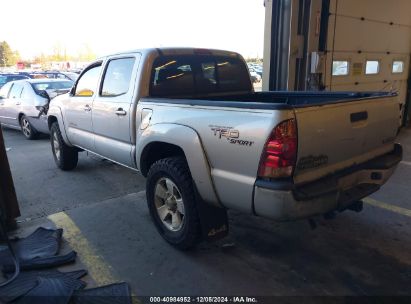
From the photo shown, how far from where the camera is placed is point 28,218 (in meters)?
4.27

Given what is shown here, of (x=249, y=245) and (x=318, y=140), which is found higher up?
(x=318, y=140)

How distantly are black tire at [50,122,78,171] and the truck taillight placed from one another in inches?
170

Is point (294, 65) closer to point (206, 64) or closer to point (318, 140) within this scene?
point (206, 64)

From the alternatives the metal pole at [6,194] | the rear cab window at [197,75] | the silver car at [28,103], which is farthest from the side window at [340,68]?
the metal pole at [6,194]

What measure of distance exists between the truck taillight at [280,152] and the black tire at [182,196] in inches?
33.4

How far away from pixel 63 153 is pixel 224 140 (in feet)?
13.4

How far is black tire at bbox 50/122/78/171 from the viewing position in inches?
234

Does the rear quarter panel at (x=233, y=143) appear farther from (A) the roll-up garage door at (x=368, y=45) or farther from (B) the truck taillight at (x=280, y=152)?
(A) the roll-up garage door at (x=368, y=45)

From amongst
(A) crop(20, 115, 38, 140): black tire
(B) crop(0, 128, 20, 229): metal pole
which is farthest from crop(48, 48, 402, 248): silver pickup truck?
(A) crop(20, 115, 38, 140): black tire

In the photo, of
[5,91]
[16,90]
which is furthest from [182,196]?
[5,91]

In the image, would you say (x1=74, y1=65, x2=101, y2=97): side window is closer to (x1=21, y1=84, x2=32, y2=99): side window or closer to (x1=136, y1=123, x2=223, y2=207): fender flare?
(x1=136, y1=123, x2=223, y2=207): fender flare

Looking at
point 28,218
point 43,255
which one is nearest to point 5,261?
point 43,255

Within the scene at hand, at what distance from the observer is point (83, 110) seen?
4.97 meters

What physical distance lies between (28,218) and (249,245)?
2617 millimetres
